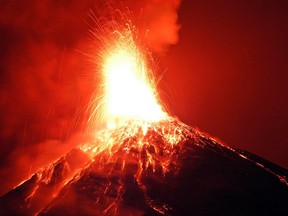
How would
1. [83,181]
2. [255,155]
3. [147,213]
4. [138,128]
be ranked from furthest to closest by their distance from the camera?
[255,155] → [138,128] → [83,181] → [147,213]

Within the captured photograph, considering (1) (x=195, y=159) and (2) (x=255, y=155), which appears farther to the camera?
(2) (x=255, y=155)

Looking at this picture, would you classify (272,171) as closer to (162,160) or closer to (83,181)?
(162,160)

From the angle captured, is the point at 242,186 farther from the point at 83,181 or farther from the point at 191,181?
the point at 83,181

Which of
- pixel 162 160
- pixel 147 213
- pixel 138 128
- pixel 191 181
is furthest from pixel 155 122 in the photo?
pixel 147 213

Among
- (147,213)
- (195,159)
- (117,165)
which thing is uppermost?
(195,159)

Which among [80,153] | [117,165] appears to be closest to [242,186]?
[117,165]

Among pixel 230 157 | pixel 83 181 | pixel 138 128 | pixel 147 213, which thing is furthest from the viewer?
pixel 138 128

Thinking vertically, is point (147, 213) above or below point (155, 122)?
below
